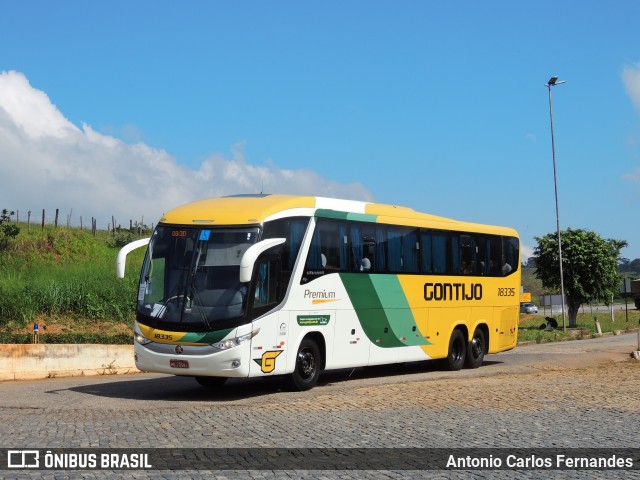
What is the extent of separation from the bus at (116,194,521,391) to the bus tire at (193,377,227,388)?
0.07ft

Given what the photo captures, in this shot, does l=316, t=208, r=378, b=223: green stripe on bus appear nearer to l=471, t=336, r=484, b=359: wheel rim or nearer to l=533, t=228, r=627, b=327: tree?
l=471, t=336, r=484, b=359: wheel rim

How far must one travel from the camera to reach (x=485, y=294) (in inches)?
931

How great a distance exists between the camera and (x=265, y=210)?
16.8 meters

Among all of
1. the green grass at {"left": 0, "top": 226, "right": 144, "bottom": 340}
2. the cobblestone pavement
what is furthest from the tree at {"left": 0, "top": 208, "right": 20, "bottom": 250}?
the cobblestone pavement

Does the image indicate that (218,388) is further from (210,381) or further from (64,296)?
(64,296)

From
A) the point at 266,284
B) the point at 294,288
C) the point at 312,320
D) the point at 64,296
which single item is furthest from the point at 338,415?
the point at 64,296

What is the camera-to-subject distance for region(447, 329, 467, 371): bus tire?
22.5 metres

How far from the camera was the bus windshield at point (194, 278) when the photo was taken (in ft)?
52.2

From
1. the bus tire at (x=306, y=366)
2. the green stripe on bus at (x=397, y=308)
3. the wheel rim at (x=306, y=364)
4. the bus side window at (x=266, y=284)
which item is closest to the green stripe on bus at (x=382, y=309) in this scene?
the green stripe on bus at (x=397, y=308)

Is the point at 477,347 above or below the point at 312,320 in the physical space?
below

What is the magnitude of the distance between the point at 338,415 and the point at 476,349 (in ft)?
37.0

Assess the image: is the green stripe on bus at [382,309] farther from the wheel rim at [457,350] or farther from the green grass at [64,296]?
the green grass at [64,296]

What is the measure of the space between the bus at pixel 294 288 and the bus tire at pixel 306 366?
2 cm

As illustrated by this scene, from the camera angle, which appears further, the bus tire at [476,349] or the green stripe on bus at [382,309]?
the bus tire at [476,349]
